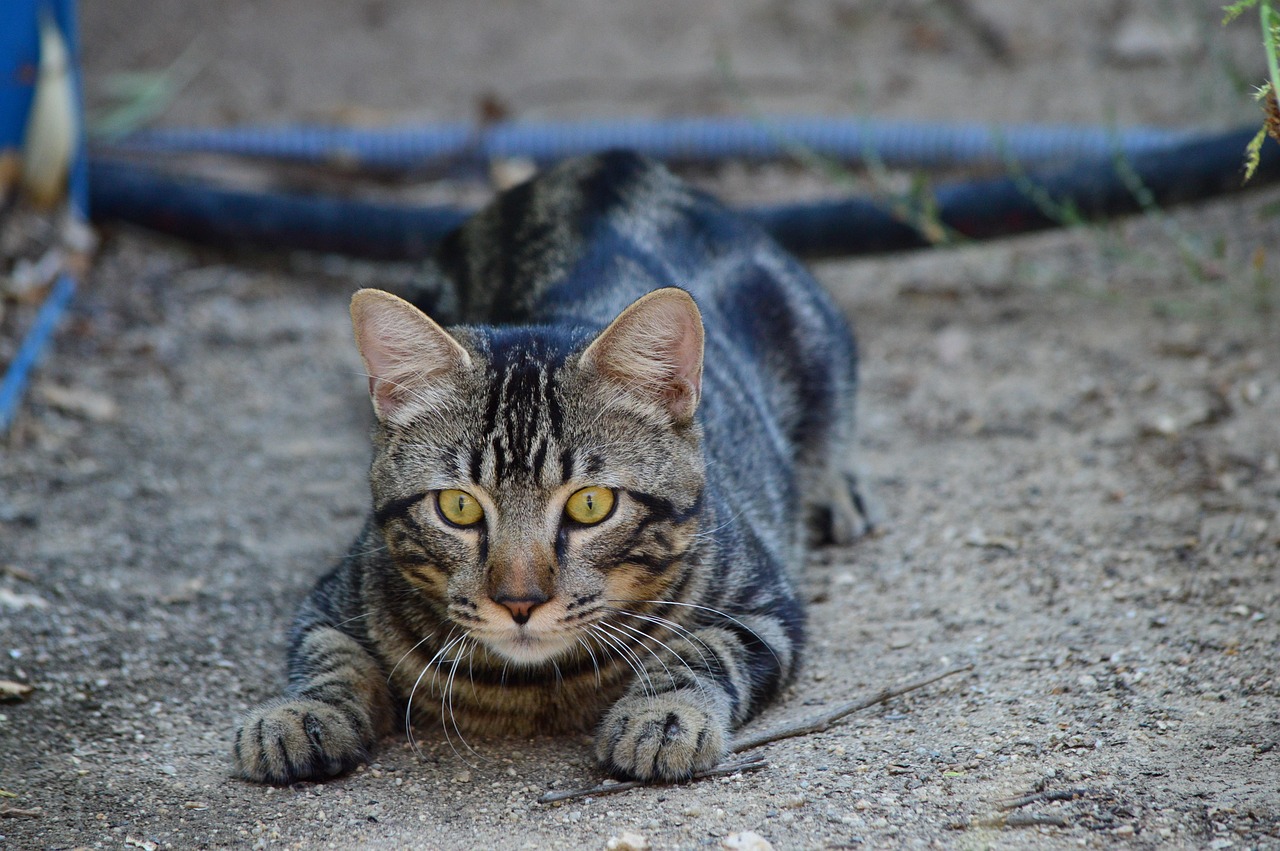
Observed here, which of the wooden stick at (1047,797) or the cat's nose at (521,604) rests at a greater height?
the cat's nose at (521,604)

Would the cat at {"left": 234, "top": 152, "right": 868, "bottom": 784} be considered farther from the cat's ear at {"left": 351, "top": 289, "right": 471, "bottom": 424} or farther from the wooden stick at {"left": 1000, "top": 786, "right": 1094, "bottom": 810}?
the wooden stick at {"left": 1000, "top": 786, "right": 1094, "bottom": 810}

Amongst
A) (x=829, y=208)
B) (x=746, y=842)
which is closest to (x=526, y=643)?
(x=746, y=842)

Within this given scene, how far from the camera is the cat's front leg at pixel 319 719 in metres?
2.57

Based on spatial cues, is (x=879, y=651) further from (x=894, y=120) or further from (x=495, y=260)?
(x=894, y=120)

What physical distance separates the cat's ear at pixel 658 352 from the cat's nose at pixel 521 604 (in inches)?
19.9

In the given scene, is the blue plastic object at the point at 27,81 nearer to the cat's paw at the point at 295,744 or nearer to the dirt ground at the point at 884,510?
the dirt ground at the point at 884,510

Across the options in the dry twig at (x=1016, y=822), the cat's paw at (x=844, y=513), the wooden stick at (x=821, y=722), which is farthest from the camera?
the cat's paw at (x=844, y=513)

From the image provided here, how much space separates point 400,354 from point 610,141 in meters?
3.61

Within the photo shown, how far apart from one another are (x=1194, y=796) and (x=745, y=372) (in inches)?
68.0

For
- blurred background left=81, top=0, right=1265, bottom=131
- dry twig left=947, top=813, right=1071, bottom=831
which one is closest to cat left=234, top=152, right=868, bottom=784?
dry twig left=947, top=813, right=1071, bottom=831

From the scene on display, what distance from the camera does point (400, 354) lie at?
2697 mm

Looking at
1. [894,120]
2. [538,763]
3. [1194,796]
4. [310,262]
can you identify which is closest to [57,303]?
[310,262]

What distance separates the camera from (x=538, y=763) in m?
2.73

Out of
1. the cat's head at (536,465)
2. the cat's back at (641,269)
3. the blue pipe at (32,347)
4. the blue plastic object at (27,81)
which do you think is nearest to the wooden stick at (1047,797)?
the cat's head at (536,465)
